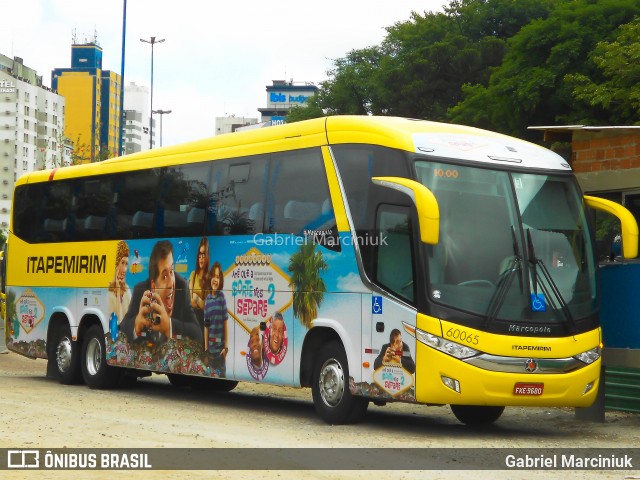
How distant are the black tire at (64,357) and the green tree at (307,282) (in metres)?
7.03

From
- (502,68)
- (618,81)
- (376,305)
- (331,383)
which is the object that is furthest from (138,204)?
(502,68)

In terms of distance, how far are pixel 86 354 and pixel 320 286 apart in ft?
24.0

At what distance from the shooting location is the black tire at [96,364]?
21.1 metres

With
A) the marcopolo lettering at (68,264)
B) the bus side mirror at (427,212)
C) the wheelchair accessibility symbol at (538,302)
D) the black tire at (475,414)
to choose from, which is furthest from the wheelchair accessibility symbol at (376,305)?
the marcopolo lettering at (68,264)

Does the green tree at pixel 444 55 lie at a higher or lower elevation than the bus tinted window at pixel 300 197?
higher

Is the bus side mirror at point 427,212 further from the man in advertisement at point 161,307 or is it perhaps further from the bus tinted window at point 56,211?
the bus tinted window at point 56,211

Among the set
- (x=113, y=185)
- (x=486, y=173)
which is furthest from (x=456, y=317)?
(x=113, y=185)

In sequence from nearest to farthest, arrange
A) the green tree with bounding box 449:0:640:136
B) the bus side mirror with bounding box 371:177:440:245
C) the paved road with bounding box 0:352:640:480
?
the paved road with bounding box 0:352:640:480, the bus side mirror with bounding box 371:177:440:245, the green tree with bounding box 449:0:640:136

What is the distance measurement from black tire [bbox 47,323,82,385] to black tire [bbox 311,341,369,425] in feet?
24.6

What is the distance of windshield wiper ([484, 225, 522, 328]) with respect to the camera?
13719 mm

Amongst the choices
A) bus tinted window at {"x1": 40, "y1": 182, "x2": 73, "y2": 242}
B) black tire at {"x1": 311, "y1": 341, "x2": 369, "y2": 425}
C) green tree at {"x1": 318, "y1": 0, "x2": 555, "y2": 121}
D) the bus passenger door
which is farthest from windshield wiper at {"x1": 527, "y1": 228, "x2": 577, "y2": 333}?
green tree at {"x1": 318, "y1": 0, "x2": 555, "y2": 121}

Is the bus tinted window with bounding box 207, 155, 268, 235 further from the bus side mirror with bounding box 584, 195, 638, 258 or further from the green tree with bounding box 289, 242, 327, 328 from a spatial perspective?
the bus side mirror with bounding box 584, 195, 638, 258

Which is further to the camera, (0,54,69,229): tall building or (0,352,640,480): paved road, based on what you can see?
(0,54,69,229): tall building

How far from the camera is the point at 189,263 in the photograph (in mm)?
18438
